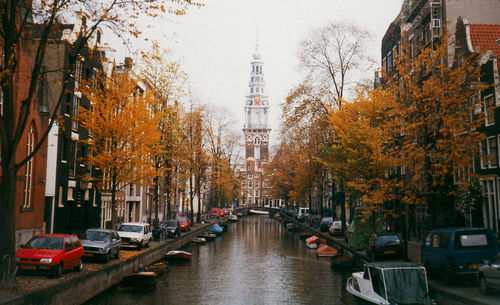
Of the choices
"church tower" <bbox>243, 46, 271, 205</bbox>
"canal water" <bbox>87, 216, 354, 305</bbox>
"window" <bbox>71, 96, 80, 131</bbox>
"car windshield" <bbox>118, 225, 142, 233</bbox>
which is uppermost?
"church tower" <bbox>243, 46, 271, 205</bbox>

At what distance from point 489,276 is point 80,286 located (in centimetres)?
1579

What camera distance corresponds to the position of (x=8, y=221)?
16.6m

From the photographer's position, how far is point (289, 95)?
129 ft

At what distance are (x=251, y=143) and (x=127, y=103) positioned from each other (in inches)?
5810

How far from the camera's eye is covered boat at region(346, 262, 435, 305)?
15.9 metres

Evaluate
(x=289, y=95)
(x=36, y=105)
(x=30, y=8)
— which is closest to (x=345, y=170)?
(x=289, y=95)

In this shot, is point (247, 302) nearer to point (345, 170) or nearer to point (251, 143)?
point (345, 170)

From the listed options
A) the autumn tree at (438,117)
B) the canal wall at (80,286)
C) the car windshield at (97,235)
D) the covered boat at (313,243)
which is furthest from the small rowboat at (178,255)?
the autumn tree at (438,117)

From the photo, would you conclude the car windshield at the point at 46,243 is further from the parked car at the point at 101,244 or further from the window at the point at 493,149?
the window at the point at 493,149

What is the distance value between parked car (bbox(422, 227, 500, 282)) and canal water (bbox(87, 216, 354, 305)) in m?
4.53

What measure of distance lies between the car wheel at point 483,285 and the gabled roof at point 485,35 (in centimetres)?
1930

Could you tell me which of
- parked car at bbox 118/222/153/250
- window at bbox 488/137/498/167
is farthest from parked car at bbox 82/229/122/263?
window at bbox 488/137/498/167

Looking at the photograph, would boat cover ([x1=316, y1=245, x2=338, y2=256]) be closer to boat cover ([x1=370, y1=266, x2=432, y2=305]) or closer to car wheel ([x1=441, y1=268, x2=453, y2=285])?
car wheel ([x1=441, y1=268, x2=453, y2=285])

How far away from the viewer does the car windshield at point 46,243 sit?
19.8 meters
